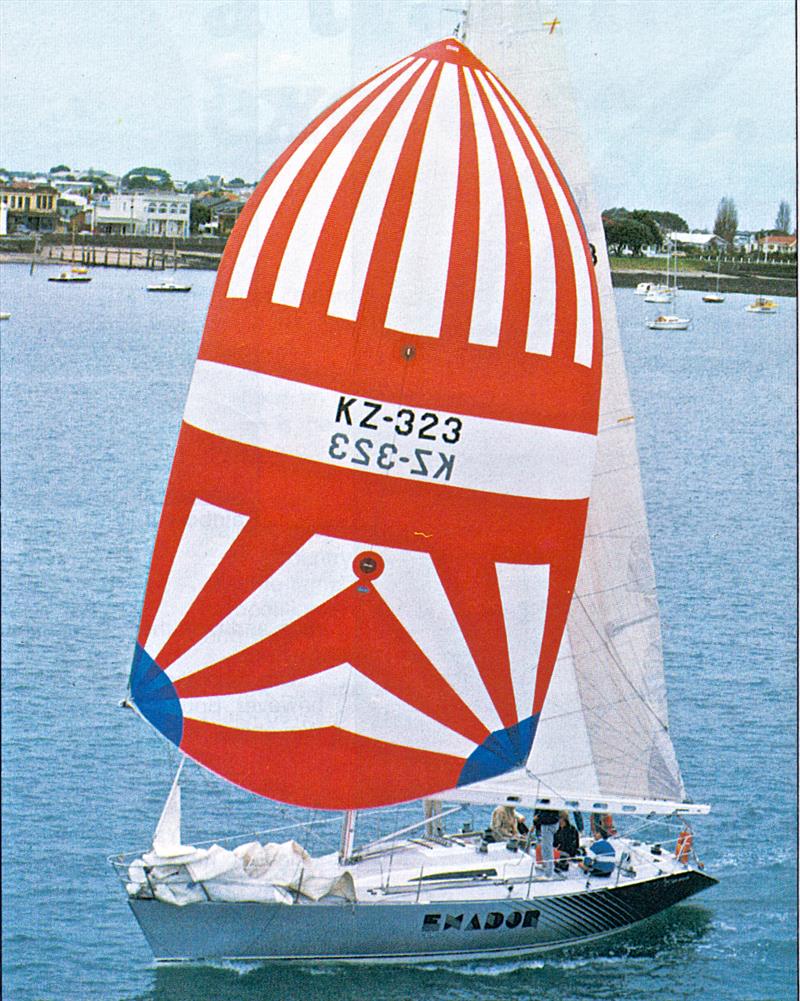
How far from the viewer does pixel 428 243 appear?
17.3 metres

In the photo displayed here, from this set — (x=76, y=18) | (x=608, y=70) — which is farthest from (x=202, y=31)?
(x=608, y=70)

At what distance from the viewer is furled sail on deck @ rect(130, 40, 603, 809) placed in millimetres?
17312

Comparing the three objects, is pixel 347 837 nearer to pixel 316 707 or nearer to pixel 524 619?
pixel 316 707

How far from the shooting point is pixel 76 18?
1329 inches

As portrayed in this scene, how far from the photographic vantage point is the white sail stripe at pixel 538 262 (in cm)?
1764

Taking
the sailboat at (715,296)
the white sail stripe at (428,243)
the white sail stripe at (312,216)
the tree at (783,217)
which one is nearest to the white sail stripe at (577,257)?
the white sail stripe at (428,243)

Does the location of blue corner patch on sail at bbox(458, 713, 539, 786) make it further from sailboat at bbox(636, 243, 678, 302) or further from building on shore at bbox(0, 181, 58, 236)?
sailboat at bbox(636, 243, 678, 302)

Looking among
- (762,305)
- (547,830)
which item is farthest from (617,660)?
(762,305)

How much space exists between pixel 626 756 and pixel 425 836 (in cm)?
240

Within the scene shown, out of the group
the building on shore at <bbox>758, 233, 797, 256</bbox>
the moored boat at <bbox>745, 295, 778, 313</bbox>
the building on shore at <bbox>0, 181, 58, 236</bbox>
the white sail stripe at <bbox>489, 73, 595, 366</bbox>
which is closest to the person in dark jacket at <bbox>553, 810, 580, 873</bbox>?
the white sail stripe at <bbox>489, 73, 595, 366</bbox>

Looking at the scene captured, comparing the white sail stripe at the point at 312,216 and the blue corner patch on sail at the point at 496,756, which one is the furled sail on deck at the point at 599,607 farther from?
the white sail stripe at the point at 312,216

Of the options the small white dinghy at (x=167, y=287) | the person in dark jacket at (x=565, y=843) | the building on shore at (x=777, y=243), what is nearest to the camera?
the person in dark jacket at (x=565, y=843)

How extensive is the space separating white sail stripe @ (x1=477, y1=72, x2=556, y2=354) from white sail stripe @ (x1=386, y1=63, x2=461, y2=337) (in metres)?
0.67

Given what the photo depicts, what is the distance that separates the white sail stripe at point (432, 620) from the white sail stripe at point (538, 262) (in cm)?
228
